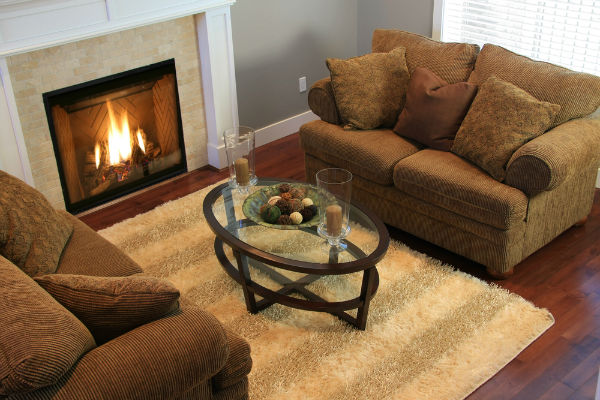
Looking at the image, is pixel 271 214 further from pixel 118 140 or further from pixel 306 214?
pixel 118 140

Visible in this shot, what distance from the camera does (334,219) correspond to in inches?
111

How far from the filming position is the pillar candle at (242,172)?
3256mm

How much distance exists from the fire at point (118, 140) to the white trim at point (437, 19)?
2199 mm

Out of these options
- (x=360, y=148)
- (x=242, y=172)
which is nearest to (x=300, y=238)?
(x=242, y=172)

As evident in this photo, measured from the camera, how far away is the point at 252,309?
3.13 m

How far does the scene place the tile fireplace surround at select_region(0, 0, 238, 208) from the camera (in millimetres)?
3490

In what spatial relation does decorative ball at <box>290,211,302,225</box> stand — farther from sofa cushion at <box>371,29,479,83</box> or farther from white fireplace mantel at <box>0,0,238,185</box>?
white fireplace mantel at <box>0,0,238,185</box>

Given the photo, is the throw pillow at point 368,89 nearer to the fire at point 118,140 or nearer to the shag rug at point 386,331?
the shag rug at point 386,331

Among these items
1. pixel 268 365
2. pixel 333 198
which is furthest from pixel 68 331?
pixel 333 198

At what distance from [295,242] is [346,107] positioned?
128cm

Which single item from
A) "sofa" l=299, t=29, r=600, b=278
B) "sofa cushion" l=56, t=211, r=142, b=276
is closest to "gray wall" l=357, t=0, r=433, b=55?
"sofa" l=299, t=29, r=600, b=278

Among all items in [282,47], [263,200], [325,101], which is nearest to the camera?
[263,200]

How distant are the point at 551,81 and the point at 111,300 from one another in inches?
100

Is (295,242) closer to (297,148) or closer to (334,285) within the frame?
(334,285)
